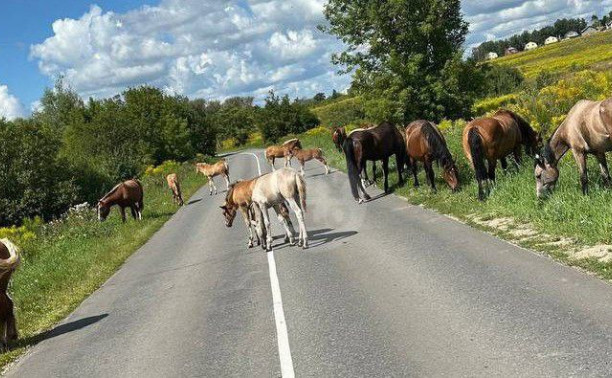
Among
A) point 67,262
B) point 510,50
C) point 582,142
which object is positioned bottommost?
point 67,262

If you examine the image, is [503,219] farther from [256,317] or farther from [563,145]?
[256,317]

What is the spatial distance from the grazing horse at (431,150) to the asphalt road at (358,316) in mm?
2831

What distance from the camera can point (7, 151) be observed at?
3691 centimetres

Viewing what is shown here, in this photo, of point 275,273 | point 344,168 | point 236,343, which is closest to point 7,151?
point 344,168

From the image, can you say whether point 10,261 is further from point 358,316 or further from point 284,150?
point 284,150

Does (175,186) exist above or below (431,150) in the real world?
below

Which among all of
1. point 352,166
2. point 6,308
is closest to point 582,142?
point 352,166

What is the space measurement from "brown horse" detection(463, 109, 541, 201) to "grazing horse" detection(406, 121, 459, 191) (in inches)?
36.0

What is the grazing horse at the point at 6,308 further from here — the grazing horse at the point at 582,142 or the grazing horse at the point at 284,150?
the grazing horse at the point at 284,150

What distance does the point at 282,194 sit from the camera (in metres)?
12.1

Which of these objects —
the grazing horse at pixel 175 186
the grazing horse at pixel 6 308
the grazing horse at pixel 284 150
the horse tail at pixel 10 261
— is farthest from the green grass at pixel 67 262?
the grazing horse at pixel 284 150

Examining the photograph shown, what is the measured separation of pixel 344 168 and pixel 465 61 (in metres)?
12.0

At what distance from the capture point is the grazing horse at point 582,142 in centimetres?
1031

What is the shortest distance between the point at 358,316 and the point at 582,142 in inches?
261
